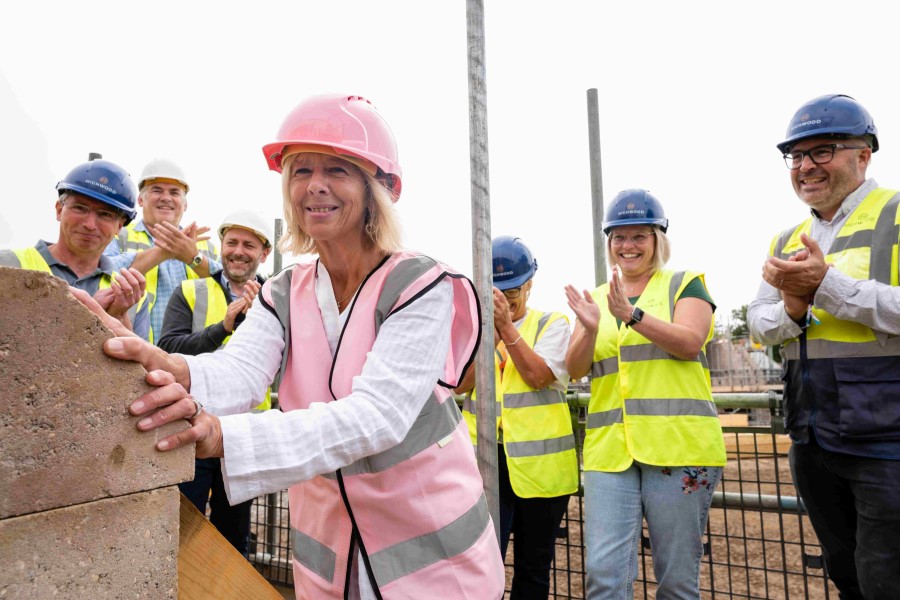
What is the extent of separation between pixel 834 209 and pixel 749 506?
1.79 m

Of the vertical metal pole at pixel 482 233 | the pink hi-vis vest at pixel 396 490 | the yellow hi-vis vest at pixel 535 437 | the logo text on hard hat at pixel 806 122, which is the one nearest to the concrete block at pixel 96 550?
the pink hi-vis vest at pixel 396 490

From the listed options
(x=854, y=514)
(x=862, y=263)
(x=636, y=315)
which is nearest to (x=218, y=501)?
(x=636, y=315)

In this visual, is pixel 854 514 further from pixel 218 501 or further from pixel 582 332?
pixel 218 501

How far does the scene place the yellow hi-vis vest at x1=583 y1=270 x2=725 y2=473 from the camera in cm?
305

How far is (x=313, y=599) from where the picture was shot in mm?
1773

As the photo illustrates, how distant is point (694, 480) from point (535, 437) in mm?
881

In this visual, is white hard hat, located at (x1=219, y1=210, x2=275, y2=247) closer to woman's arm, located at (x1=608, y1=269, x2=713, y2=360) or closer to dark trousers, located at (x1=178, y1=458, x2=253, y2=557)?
dark trousers, located at (x1=178, y1=458, x2=253, y2=557)

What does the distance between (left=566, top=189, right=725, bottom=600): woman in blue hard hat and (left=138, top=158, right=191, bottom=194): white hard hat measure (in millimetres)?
3345

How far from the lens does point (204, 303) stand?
390 cm

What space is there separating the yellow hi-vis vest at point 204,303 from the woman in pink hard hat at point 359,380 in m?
2.08

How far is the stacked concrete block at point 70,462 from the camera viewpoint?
93 centimetres

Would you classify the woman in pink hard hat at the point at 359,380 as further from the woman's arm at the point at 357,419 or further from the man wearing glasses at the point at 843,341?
the man wearing glasses at the point at 843,341

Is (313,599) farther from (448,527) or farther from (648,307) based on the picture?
(648,307)

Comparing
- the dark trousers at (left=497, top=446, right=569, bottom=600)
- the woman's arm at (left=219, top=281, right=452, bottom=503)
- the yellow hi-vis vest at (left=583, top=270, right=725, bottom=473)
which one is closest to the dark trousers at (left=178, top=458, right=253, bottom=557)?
the dark trousers at (left=497, top=446, right=569, bottom=600)
